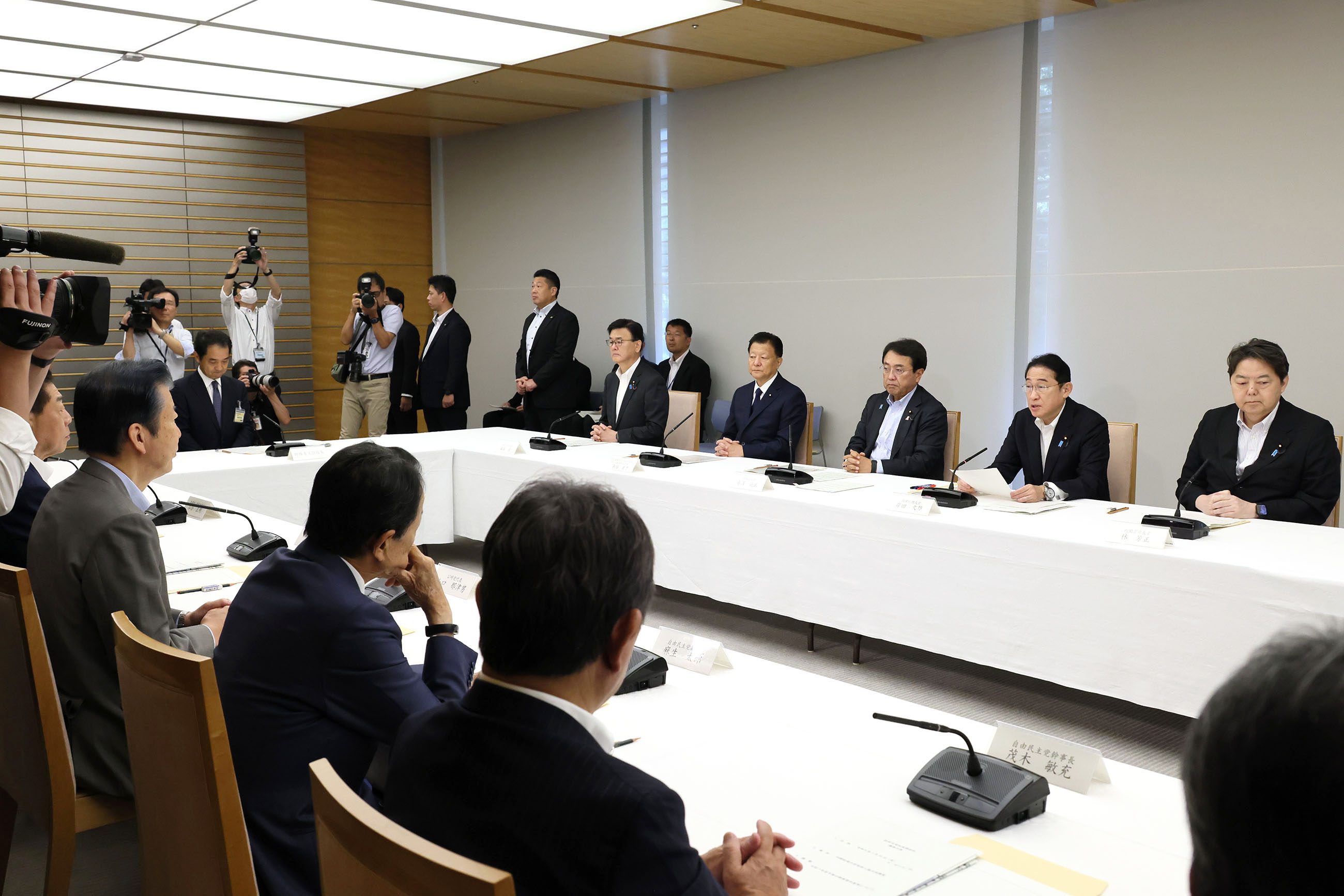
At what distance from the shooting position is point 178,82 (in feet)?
21.3

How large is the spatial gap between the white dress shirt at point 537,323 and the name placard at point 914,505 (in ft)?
13.4

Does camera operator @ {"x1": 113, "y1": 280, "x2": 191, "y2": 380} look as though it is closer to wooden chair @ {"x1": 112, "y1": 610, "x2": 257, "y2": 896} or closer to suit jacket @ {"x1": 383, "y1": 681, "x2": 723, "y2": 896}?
wooden chair @ {"x1": 112, "y1": 610, "x2": 257, "y2": 896}

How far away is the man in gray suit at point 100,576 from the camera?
1853mm

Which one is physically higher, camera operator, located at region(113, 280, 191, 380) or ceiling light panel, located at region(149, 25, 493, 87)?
ceiling light panel, located at region(149, 25, 493, 87)

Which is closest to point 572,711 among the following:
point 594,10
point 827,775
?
point 827,775

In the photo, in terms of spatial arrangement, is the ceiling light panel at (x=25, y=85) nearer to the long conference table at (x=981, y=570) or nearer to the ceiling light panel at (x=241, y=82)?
the ceiling light panel at (x=241, y=82)

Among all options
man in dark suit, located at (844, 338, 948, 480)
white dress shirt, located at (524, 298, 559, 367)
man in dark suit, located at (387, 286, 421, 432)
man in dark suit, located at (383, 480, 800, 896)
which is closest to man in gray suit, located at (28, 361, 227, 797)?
man in dark suit, located at (383, 480, 800, 896)

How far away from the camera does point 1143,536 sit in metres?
2.97

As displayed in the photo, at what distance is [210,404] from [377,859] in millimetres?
4809

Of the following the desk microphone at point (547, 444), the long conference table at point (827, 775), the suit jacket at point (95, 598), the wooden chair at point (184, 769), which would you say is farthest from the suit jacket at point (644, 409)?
the wooden chair at point (184, 769)

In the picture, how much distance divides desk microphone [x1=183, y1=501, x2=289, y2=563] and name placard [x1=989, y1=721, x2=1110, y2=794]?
1984 mm

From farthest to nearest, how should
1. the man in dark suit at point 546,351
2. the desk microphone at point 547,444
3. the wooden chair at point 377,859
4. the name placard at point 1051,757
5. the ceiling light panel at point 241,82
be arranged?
the man in dark suit at point 546,351 → the ceiling light panel at point 241,82 → the desk microphone at point 547,444 → the name placard at point 1051,757 → the wooden chair at point 377,859

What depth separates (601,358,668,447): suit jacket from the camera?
5.75 m

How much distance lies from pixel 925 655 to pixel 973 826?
2801 millimetres
